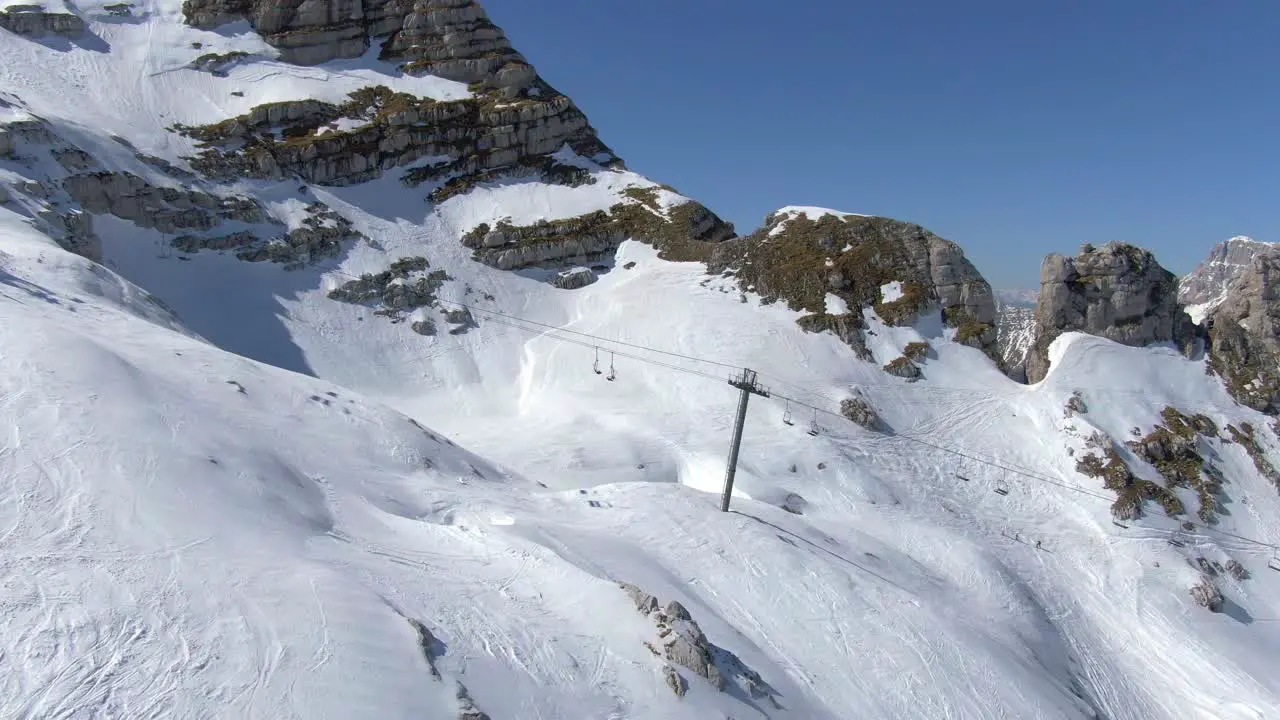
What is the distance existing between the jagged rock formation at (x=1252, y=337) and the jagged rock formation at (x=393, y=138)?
194ft

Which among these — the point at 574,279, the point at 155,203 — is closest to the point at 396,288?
the point at 574,279

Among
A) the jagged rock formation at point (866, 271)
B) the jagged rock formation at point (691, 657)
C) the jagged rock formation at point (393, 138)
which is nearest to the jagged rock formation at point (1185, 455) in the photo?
the jagged rock formation at point (866, 271)

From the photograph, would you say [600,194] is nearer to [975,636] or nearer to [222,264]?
[222,264]

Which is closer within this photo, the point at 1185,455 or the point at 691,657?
the point at 691,657

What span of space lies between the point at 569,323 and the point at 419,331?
12556mm

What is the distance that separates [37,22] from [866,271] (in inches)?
3437

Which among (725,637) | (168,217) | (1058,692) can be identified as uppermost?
(168,217)

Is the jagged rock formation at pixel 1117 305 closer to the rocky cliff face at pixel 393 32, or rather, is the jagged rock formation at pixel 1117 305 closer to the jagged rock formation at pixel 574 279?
the jagged rock formation at pixel 574 279

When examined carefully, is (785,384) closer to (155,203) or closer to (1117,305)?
(1117,305)

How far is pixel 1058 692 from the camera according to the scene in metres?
26.8

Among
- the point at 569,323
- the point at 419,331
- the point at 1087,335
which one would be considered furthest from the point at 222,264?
the point at 1087,335

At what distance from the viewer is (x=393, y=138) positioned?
243ft

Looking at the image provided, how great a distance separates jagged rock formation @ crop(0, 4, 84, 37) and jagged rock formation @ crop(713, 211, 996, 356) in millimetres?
73885

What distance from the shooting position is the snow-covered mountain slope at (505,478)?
1474 centimetres
